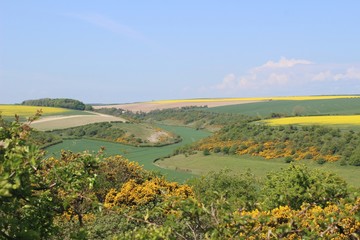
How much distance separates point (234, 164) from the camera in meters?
66.8

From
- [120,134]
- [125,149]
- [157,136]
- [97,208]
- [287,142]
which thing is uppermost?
[97,208]

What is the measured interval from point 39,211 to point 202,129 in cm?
12307

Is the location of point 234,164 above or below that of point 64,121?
below

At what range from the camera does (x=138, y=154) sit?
3243 inches

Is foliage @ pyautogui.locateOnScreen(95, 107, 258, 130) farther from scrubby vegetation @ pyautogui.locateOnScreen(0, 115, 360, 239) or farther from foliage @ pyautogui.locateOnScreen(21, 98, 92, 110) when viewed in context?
scrubby vegetation @ pyautogui.locateOnScreen(0, 115, 360, 239)

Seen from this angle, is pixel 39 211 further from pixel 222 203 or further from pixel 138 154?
pixel 138 154

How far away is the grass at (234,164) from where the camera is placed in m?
58.5

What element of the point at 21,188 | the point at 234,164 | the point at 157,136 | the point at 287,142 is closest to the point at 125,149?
the point at 157,136

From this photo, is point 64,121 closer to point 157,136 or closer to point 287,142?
point 157,136

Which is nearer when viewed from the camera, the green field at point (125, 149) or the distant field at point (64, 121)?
the green field at point (125, 149)

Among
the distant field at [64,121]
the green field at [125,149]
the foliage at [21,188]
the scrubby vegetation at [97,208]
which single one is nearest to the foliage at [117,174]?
the scrubby vegetation at [97,208]

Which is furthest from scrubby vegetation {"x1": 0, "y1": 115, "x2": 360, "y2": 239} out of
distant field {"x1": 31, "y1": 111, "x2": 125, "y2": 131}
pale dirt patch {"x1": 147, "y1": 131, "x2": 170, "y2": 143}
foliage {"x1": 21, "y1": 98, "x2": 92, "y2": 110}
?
foliage {"x1": 21, "y1": 98, "x2": 92, "y2": 110}

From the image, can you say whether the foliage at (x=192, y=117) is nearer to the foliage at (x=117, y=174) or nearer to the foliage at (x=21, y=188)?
the foliage at (x=117, y=174)

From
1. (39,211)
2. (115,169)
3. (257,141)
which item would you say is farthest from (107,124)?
(39,211)
